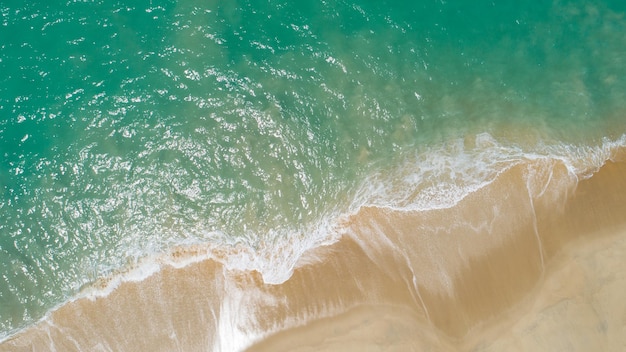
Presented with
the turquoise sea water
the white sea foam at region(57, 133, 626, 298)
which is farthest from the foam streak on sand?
the turquoise sea water

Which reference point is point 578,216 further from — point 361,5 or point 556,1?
point 361,5

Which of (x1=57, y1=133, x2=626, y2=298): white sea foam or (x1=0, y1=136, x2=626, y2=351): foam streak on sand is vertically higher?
(x1=57, y1=133, x2=626, y2=298): white sea foam

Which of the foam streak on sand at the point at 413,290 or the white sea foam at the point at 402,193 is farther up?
the white sea foam at the point at 402,193

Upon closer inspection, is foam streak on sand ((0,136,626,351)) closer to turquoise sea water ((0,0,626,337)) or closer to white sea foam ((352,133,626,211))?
white sea foam ((352,133,626,211))

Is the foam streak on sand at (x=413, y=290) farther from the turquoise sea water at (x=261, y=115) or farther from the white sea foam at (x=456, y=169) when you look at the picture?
the turquoise sea water at (x=261, y=115)

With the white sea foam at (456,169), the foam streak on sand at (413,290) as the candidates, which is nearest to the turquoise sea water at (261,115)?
the white sea foam at (456,169)

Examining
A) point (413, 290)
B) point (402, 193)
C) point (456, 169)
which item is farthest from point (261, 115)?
point (413, 290)
